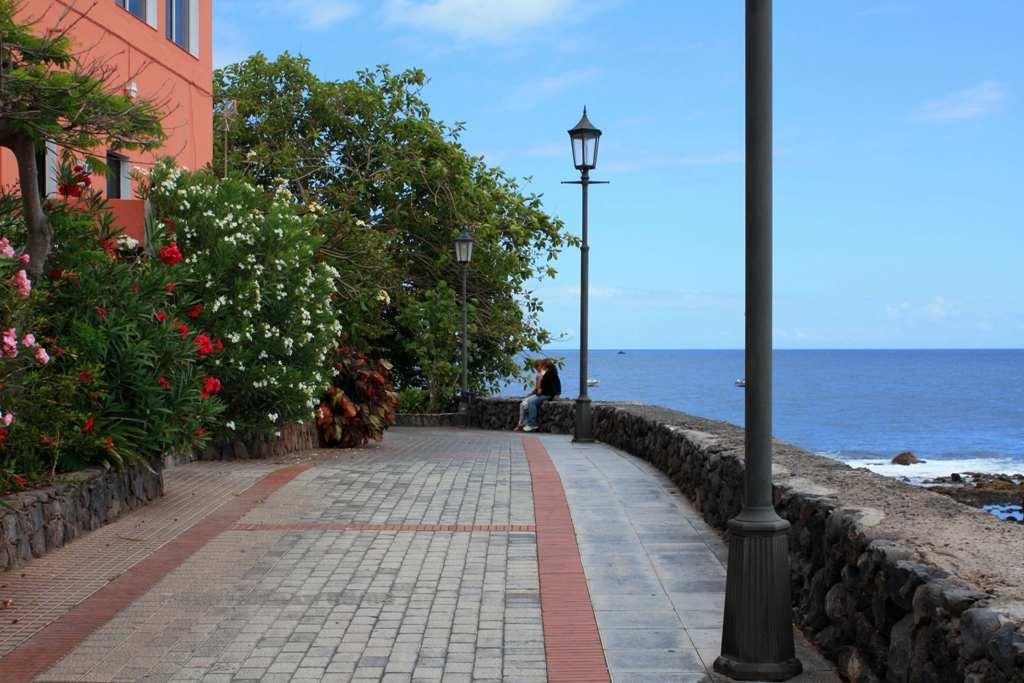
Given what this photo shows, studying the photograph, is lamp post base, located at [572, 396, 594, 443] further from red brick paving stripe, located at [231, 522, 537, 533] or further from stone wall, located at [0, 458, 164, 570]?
red brick paving stripe, located at [231, 522, 537, 533]

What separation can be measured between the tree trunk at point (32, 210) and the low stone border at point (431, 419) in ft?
63.7

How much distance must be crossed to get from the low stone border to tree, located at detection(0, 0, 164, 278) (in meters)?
19.5

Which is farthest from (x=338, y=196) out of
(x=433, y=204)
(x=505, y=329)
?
(x=505, y=329)

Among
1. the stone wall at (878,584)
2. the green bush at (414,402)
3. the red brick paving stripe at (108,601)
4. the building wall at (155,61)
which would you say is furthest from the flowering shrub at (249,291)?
the green bush at (414,402)

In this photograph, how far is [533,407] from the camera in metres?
25.7

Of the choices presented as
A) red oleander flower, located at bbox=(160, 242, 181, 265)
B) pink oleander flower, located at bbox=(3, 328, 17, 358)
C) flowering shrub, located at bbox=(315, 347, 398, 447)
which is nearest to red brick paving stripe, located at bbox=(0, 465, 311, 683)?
pink oleander flower, located at bbox=(3, 328, 17, 358)

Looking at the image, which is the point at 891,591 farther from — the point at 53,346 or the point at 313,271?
the point at 313,271

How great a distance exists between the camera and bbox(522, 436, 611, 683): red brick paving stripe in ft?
19.3

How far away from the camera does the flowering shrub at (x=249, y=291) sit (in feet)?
47.7

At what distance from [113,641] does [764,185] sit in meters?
4.20

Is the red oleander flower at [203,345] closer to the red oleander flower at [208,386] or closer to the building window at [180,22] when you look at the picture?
the red oleander flower at [208,386]

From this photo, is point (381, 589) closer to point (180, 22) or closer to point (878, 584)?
point (878, 584)

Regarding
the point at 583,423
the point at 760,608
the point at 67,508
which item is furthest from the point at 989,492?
the point at 760,608

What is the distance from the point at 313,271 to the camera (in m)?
17.2
